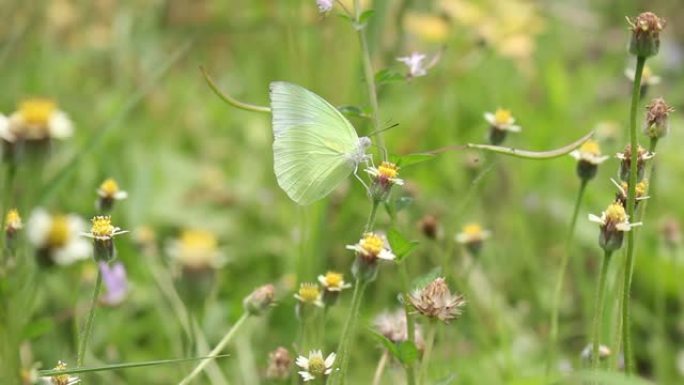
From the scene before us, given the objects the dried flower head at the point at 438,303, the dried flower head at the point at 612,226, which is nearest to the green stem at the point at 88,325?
the dried flower head at the point at 438,303

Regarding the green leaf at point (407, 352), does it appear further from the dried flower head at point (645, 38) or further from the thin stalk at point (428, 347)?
the dried flower head at point (645, 38)

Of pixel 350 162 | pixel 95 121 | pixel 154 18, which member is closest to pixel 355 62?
pixel 95 121

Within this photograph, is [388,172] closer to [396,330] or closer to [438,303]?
[438,303]

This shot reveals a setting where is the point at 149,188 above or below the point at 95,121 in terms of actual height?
below

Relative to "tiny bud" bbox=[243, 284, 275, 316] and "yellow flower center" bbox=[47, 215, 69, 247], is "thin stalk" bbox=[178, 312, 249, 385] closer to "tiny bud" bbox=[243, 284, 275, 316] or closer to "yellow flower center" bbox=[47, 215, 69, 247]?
"tiny bud" bbox=[243, 284, 275, 316]

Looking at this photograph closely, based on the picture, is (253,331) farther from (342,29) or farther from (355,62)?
(342,29)

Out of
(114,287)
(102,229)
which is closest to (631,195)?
(102,229)

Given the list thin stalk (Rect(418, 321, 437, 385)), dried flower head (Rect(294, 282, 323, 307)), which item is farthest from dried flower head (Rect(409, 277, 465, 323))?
dried flower head (Rect(294, 282, 323, 307))

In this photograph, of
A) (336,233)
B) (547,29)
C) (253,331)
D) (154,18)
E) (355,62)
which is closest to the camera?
(253,331)
